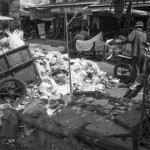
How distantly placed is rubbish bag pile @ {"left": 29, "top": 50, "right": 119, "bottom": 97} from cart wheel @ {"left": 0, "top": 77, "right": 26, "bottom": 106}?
572 mm

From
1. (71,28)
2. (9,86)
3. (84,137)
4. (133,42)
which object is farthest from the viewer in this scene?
(71,28)

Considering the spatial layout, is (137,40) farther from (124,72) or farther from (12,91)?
(12,91)

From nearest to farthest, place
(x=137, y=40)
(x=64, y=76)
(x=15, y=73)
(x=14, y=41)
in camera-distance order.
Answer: (x=15, y=73) → (x=14, y=41) → (x=64, y=76) → (x=137, y=40)

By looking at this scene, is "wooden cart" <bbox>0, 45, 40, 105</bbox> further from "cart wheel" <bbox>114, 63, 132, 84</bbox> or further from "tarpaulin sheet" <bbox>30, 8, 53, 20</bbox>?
"tarpaulin sheet" <bbox>30, 8, 53, 20</bbox>

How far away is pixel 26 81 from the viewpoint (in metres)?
6.39

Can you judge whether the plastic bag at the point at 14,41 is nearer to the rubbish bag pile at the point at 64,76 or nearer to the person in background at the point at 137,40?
the rubbish bag pile at the point at 64,76

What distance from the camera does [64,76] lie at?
733 centimetres

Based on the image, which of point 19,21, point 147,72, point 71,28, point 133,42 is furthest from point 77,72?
point 19,21

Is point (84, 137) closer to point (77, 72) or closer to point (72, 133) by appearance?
point (72, 133)

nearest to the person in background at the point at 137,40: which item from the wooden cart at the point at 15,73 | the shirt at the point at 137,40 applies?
the shirt at the point at 137,40

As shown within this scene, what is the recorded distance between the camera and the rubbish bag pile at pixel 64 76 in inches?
264

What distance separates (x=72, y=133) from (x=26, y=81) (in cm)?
311

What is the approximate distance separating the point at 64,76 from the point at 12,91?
1.78 metres

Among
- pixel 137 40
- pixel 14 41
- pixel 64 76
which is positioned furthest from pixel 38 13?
pixel 14 41
